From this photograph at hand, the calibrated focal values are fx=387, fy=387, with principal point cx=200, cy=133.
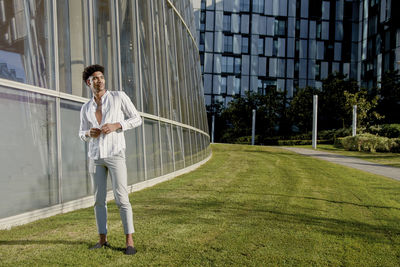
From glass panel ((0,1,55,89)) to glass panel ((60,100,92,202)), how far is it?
0.64 meters

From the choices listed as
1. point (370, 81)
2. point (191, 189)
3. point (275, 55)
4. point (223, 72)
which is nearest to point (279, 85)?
point (275, 55)

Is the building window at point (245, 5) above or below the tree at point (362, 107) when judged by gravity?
above

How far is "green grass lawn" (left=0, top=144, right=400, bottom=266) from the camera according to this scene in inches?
168

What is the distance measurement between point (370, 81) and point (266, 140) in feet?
55.4

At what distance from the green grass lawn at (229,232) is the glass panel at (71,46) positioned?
234cm

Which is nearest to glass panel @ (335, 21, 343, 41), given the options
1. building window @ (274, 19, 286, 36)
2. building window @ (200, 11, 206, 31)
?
building window @ (274, 19, 286, 36)

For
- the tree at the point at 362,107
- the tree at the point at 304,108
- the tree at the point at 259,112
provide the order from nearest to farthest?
the tree at the point at 362,107 < the tree at the point at 304,108 < the tree at the point at 259,112

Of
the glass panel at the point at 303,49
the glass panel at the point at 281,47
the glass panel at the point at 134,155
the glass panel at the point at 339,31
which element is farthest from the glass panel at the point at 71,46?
the glass panel at the point at 339,31

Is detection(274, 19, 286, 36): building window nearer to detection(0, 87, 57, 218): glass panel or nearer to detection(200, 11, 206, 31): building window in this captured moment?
detection(200, 11, 206, 31): building window

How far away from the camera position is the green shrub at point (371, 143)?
2612 centimetres

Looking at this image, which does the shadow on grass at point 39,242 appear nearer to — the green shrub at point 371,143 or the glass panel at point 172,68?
the glass panel at point 172,68

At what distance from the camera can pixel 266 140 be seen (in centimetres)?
4503

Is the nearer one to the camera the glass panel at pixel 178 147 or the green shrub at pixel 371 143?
the glass panel at pixel 178 147

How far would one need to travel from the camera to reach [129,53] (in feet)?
32.1
